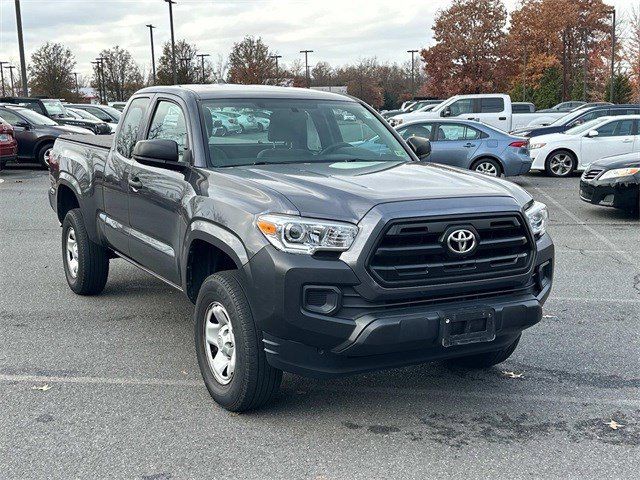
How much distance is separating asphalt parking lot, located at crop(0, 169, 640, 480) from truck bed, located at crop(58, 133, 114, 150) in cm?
137

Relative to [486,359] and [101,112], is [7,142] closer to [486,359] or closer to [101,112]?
[101,112]

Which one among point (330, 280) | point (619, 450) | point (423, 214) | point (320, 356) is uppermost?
point (423, 214)

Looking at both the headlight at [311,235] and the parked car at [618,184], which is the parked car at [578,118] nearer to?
the parked car at [618,184]

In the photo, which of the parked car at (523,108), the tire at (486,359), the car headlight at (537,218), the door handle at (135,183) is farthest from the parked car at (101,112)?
the car headlight at (537,218)

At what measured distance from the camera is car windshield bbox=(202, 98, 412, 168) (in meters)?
5.12

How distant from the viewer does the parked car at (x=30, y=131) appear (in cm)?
2030

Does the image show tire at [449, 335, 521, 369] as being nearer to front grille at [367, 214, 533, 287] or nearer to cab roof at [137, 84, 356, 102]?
front grille at [367, 214, 533, 287]

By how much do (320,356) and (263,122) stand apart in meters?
1.95

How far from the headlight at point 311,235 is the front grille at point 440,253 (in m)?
0.16

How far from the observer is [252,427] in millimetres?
4258

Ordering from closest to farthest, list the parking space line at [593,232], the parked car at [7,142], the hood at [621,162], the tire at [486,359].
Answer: the tire at [486,359] → the parking space line at [593,232] → the hood at [621,162] → the parked car at [7,142]

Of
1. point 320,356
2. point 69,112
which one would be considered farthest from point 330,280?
point 69,112

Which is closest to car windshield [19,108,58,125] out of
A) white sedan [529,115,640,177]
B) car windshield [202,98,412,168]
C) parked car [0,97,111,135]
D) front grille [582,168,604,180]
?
parked car [0,97,111,135]

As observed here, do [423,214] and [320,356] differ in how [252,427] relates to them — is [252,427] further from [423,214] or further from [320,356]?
[423,214]
